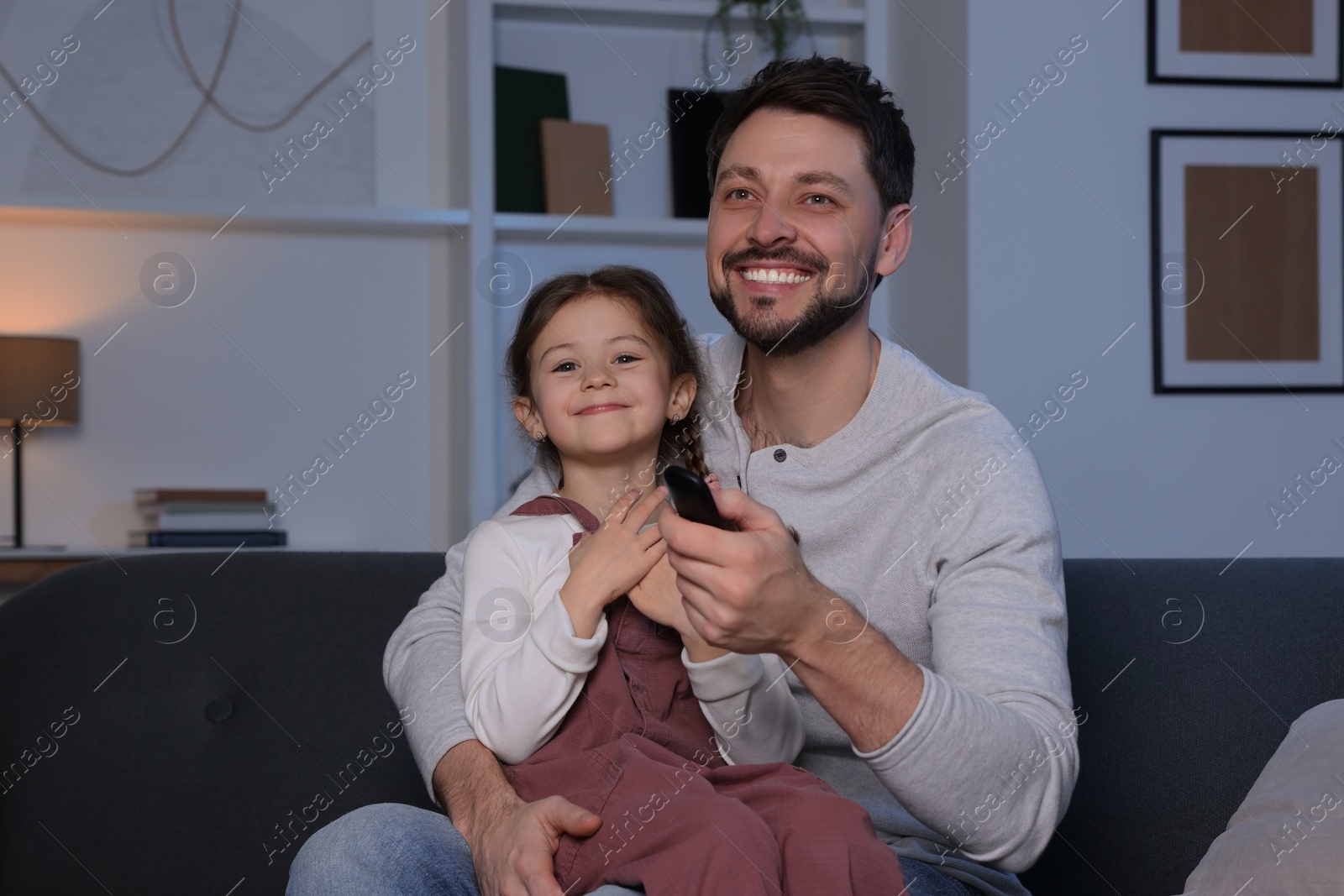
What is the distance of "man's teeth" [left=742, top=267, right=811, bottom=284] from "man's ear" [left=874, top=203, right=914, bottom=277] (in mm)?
163

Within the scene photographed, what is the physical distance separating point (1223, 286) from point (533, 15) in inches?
77.3

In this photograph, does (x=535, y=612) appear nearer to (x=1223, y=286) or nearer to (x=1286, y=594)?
(x=1286, y=594)

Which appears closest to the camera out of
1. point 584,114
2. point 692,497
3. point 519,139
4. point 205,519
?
point 692,497

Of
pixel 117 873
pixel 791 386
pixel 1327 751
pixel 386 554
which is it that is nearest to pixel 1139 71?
pixel 791 386

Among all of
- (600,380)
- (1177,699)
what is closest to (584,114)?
(600,380)

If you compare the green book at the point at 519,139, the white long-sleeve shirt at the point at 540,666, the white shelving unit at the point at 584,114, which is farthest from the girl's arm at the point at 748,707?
the green book at the point at 519,139

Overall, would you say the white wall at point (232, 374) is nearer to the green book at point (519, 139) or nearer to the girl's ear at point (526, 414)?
the green book at point (519, 139)

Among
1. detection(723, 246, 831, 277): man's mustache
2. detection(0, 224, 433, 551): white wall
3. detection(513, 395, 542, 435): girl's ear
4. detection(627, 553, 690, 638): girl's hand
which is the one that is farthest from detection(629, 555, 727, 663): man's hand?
detection(0, 224, 433, 551): white wall

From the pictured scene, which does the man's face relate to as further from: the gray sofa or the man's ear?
the gray sofa

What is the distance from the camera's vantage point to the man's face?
1.55m

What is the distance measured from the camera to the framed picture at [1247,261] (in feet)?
9.65

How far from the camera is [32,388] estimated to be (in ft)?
9.75

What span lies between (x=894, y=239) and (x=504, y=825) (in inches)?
39.4

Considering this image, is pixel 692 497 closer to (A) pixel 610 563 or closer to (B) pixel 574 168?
(A) pixel 610 563
